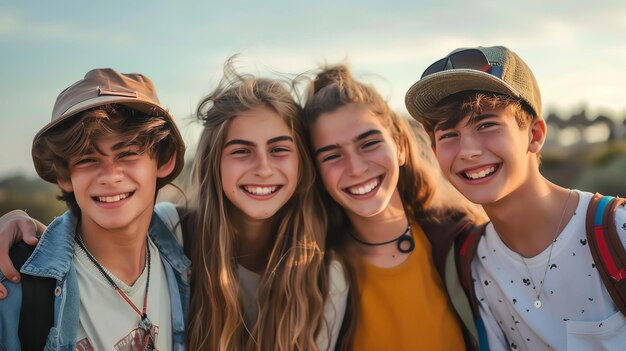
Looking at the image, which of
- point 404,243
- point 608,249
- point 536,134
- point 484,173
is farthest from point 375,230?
point 608,249

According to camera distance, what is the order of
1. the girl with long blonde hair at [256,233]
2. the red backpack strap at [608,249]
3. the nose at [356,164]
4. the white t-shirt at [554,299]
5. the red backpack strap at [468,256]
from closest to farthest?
the red backpack strap at [608,249]
the white t-shirt at [554,299]
the red backpack strap at [468,256]
the girl with long blonde hair at [256,233]
the nose at [356,164]

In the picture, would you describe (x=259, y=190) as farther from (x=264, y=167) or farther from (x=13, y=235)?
(x=13, y=235)

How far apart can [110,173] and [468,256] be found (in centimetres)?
205

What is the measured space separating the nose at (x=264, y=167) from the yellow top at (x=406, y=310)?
858 millimetres

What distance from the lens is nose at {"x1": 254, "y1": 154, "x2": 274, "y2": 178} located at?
3164 mm

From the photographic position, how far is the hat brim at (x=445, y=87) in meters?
2.70

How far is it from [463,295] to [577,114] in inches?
1042

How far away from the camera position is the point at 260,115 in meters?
3.30

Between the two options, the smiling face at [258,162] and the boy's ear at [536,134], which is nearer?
the boy's ear at [536,134]

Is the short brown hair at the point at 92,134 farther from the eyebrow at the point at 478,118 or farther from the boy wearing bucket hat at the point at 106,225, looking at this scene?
the eyebrow at the point at 478,118

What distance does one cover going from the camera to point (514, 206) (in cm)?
287

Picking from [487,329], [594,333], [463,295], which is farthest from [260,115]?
[594,333]

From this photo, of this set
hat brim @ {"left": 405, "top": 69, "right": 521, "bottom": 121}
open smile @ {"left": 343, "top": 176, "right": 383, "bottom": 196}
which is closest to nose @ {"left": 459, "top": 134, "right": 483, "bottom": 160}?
hat brim @ {"left": 405, "top": 69, "right": 521, "bottom": 121}

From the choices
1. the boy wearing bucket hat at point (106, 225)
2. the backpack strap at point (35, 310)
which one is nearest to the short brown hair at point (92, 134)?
the boy wearing bucket hat at point (106, 225)
